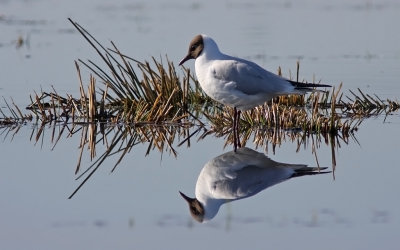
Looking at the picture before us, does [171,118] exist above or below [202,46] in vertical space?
below

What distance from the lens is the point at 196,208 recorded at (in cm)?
677

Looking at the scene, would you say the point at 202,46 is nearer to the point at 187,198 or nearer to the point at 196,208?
the point at 187,198

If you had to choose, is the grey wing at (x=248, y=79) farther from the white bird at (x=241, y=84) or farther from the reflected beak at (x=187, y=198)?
the reflected beak at (x=187, y=198)

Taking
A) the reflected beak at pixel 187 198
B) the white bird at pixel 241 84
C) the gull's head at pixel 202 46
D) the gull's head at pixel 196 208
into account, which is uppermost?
the gull's head at pixel 202 46

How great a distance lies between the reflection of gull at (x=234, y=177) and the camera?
684 centimetres

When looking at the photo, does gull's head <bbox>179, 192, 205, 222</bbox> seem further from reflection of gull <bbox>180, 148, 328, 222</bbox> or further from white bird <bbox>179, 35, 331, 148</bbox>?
white bird <bbox>179, 35, 331, 148</bbox>

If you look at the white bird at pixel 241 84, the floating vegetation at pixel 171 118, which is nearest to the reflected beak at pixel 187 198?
the floating vegetation at pixel 171 118

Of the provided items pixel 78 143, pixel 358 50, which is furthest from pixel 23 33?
pixel 78 143

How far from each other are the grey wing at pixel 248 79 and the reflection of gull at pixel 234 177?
705 millimetres

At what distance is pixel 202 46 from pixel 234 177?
215 centimetres

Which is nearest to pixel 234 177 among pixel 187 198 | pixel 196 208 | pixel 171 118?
pixel 187 198

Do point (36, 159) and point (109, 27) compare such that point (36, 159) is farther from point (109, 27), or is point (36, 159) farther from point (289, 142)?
point (109, 27)

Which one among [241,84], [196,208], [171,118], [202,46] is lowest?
[196,208]

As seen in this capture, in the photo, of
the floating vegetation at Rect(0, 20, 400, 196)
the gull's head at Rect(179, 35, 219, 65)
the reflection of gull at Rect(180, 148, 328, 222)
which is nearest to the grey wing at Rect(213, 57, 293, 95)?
the gull's head at Rect(179, 35, 219, 65)
